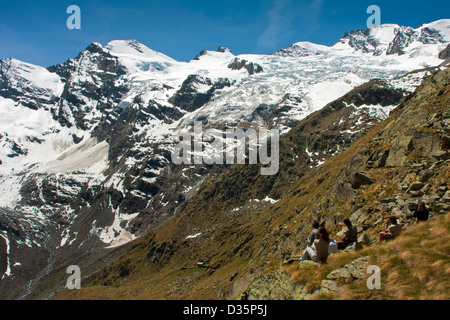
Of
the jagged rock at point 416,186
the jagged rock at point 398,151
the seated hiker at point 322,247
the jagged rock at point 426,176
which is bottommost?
the seated hiker at point 322,247

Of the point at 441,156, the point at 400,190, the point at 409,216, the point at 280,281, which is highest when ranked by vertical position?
the point at 441,156

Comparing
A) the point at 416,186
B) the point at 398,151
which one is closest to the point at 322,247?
the point at 416,186

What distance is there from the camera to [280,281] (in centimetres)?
1969

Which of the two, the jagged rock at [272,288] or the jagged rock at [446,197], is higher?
the jagged rock at [446,197]

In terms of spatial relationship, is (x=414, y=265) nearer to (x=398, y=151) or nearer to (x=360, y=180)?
(x=360, y=180)

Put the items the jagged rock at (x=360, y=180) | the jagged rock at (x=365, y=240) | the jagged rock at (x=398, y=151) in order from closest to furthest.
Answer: the jagged rock at (x=365, y=240)
the jagged rock at (x=398, y=151)
the jagged rock at (x=360, y=180)

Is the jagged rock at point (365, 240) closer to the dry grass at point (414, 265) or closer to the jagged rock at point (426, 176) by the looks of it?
the dry grass at point (414, 265)

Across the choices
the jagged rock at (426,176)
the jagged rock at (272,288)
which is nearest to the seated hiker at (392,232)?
the jagged rock at (272,288)

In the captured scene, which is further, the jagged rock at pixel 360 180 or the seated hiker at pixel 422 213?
the jagged rock at pixel 360 180

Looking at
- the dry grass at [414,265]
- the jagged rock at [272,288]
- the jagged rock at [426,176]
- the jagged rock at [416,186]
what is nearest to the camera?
the dry grass at [414,265]
